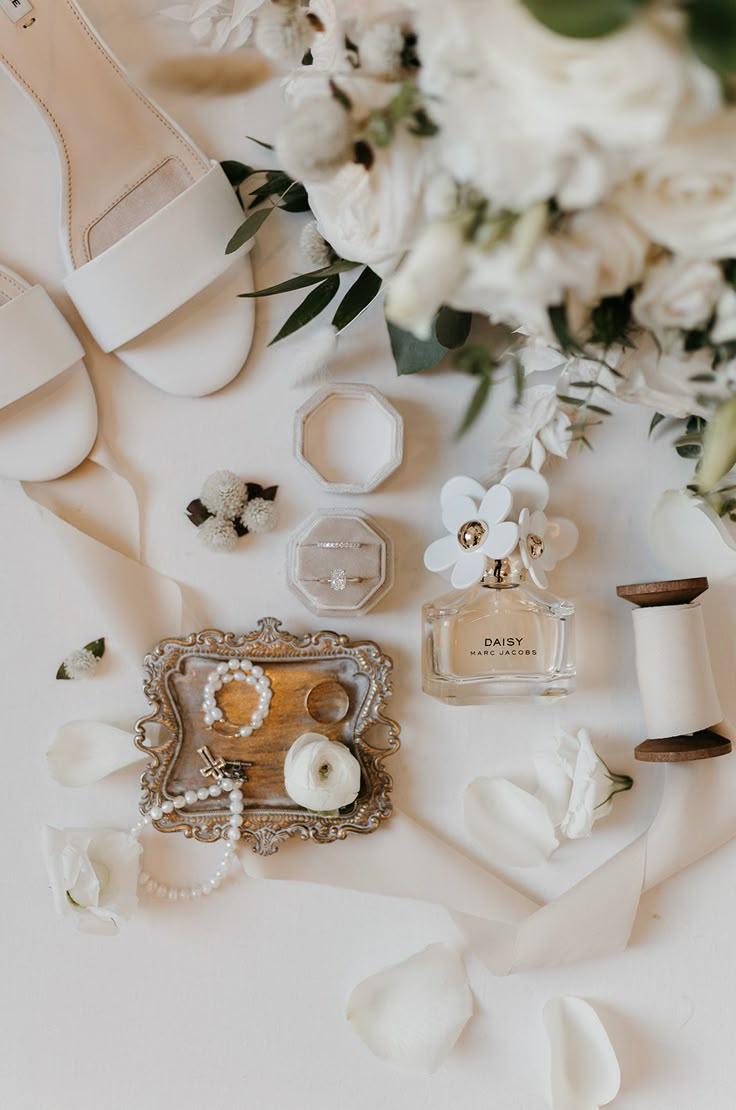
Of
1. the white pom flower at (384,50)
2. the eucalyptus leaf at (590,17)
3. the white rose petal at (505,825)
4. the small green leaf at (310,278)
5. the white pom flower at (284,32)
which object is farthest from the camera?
the white rose petal at (505,825)

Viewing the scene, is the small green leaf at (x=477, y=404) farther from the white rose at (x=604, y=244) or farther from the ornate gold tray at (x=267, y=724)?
the ornate gold tray at (x=267, y=724)

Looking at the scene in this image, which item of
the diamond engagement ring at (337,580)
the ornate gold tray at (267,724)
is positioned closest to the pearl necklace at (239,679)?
the ornate gold tray at (267,724)

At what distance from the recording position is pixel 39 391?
Result: 103cm

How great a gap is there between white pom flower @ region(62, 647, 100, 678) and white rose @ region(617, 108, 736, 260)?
2.60ft

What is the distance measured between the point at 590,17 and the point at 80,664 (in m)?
0.85

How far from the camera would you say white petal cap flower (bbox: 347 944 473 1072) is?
3.46 ft

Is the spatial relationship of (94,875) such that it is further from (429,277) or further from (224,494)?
(429,277)

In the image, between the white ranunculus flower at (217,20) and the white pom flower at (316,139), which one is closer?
the white pom flower at (316,139)

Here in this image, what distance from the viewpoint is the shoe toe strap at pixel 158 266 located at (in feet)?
3.21

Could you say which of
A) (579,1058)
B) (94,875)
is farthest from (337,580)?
(579,1058)

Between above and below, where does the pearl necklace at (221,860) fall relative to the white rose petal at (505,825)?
above

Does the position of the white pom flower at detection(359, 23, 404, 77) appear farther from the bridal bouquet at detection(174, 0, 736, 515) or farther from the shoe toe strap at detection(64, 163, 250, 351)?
the shoe toe strap at detection(64, 163, 250, 351)

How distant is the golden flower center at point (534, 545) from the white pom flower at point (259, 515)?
0.29m

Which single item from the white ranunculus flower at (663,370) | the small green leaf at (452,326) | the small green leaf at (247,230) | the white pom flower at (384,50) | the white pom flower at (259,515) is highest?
the white pom flower at (384,50)
